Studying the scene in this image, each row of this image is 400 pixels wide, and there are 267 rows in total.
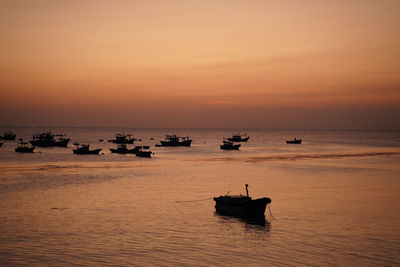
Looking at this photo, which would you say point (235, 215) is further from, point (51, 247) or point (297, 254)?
point (51, 247)

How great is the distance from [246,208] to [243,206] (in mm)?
245

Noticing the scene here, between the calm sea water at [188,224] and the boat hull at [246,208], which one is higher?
the boat hull at [246,208]

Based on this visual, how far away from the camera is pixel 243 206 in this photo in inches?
1120

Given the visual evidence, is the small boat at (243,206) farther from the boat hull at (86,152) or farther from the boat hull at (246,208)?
the boat hull at (86,152)

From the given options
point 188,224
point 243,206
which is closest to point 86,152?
point 243,206

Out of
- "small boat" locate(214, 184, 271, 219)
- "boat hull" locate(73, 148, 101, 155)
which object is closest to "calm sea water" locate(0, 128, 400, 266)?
"small boat" locate(214, 184, 271, 219)

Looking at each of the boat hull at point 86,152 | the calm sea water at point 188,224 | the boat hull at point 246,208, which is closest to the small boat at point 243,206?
the boat hull at point 246,208

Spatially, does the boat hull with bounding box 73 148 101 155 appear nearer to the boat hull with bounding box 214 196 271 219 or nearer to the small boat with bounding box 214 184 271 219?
the small boat with bounding box 214 184 271 219

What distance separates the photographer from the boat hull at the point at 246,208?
1104 inches

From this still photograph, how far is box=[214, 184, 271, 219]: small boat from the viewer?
92.0ft

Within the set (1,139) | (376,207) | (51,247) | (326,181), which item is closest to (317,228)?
(376,207)

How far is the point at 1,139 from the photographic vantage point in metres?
162

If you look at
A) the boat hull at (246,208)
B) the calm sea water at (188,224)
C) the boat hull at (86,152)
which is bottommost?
the calm sea water at (188,224)

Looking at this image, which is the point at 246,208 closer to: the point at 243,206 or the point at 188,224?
the point at 243,206
